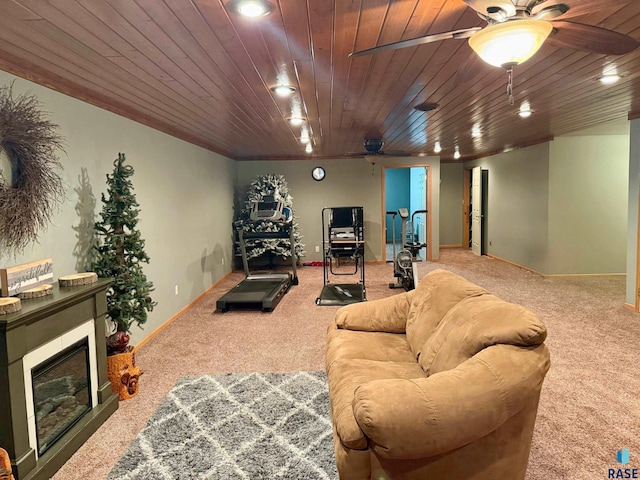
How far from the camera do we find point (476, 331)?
71.6 inches

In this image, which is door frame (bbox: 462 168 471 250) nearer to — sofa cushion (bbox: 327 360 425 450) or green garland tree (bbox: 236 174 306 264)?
green garland tree (bbox: 236 174 306 264)

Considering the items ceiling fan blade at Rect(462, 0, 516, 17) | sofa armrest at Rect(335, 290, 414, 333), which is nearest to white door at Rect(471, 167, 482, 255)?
sofa armrest at Rect(335, 290, 414, 333)

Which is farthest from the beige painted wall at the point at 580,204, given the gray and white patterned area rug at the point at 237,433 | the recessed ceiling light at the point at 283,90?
the gray and white patterned area rug at the point at 237,433

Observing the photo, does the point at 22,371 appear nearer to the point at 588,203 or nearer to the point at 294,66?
the point at 294,66

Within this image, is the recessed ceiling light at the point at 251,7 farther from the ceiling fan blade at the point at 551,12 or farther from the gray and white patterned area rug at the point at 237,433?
the gray and white patterned area rug at the point at 237,433

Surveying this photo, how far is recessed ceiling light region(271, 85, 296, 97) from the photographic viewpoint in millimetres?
3092

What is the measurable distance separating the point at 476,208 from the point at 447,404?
854 cm

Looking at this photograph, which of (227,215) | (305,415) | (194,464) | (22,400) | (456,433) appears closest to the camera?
(456,433)

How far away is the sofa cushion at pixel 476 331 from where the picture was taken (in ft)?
5.42

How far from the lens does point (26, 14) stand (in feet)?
5.95

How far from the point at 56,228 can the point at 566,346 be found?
438 cm

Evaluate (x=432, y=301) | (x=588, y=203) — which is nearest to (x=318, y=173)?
(x=588, y=203)

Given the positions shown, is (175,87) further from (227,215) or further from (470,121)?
(227,215)

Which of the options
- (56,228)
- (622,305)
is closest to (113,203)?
(56,228)
